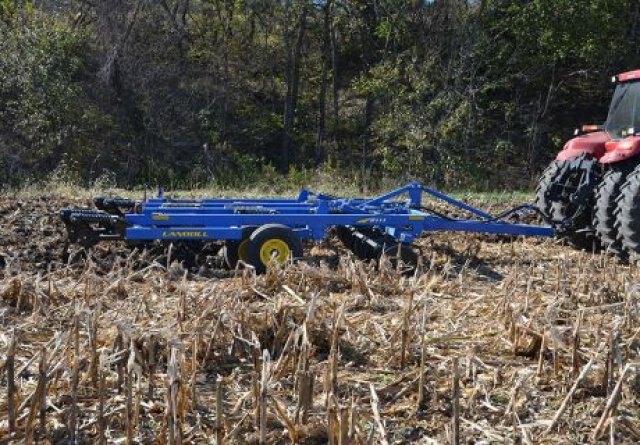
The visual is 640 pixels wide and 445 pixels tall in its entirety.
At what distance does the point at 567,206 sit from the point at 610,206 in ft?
2.52

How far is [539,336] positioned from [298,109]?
709 inches

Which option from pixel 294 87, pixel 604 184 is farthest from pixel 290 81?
pixel 604 184

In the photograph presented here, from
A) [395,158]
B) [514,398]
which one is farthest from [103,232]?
[395,158]

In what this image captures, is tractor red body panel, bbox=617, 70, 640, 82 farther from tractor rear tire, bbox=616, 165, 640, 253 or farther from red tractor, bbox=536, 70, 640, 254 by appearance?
tractor rear tire, bbox=616, 165, 640, 253

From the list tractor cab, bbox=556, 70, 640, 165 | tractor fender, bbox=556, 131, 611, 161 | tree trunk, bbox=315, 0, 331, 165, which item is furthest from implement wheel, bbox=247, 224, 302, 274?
tree trunk, bbox=315, 0, 331, 165

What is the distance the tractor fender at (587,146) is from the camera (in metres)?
7.93

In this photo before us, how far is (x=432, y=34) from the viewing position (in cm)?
1925

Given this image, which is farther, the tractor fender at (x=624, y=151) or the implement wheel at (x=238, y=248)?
the tractor fender at (x=624, y=151)

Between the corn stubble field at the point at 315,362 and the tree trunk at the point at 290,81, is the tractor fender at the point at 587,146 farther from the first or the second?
the tree trunk at the point at 290,81

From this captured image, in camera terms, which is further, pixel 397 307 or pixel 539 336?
pixel 397 307

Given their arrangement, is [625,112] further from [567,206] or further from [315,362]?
[315,362]

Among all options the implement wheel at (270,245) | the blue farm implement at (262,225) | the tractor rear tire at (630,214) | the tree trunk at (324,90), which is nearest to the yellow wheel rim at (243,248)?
the blue farm implement at (262,225)

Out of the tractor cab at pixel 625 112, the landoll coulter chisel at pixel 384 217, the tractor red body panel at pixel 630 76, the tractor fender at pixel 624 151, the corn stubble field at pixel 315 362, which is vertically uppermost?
the tractor red body panel at pixel 630 76

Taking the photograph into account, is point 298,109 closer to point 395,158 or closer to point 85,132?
point 395,158
